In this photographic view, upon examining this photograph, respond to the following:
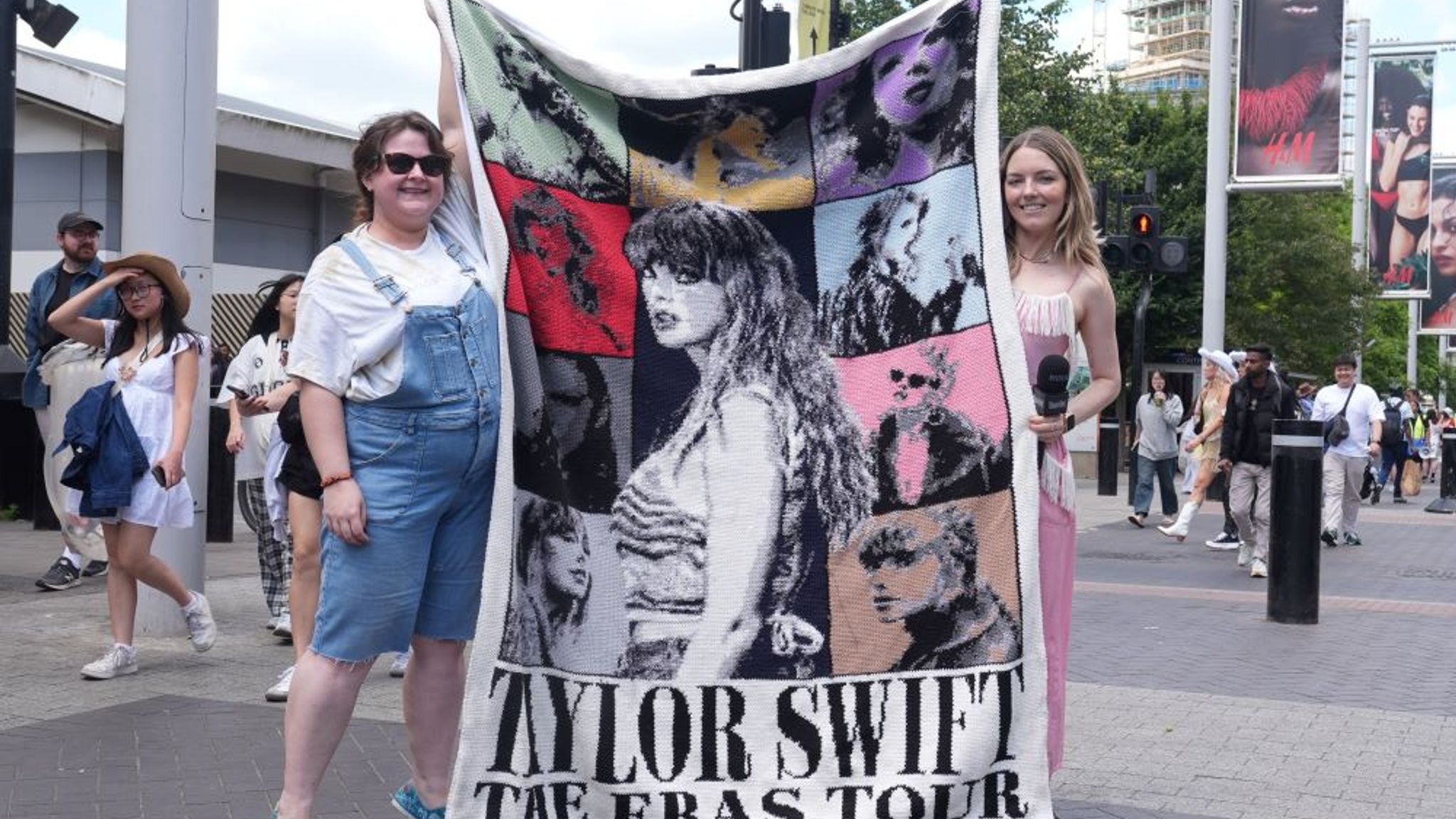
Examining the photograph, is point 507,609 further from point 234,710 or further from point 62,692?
point 62,692

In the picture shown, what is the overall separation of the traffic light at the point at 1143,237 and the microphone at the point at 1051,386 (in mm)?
17542

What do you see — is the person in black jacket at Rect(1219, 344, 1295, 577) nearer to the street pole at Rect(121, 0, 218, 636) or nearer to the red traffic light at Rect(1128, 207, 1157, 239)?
the red traffic light at Rect(1128, 207, 1157, 239)

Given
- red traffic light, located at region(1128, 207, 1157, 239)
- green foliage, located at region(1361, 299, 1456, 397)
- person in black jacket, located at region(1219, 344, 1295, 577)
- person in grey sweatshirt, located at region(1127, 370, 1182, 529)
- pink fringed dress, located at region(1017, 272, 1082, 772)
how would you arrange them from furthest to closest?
green foliage, located at region(1361, 299, 1456, 397), red traffic light, located at region(1128, 207, 1157, 239), person in grey sweatshirt, located at region(1127, 370, 1182, 529), person in black jacket, located at region(1219, 344, 1295, 577), pink fringed dress, located at region(1017, 272, 1082, 772)

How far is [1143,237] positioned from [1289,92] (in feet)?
18.4

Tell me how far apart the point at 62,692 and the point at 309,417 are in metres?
3.32

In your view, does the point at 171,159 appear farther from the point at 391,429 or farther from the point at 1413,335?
the point at 1413,335

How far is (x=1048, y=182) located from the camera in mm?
4426

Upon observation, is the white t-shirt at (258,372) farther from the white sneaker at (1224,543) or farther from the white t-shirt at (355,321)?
the white sneaker at (1224,543)

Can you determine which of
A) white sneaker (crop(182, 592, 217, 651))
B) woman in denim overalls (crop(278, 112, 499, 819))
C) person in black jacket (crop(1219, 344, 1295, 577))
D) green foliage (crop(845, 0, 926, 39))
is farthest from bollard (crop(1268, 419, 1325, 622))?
green foliage (crop(845, 0, 926, 39))

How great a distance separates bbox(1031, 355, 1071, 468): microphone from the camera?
4.13 metres

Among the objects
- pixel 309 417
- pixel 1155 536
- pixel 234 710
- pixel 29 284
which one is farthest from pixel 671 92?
pixel 29 284

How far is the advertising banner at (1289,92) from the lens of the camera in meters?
25.0

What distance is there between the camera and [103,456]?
273 inches

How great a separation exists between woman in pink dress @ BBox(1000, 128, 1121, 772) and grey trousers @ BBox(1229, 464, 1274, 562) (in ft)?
30.8
